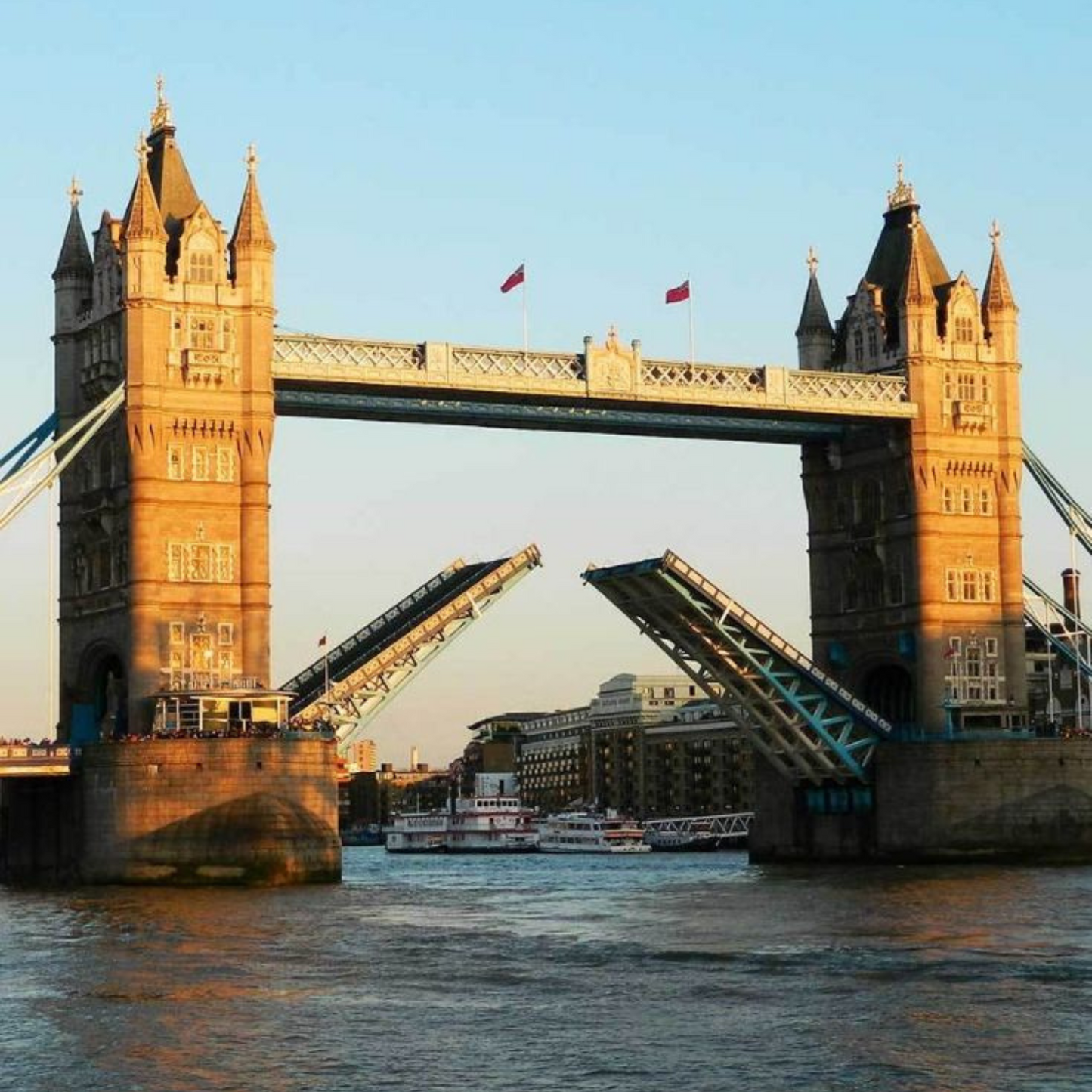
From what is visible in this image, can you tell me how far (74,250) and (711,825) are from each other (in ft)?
279

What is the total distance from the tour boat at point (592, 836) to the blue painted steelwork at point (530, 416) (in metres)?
62.0

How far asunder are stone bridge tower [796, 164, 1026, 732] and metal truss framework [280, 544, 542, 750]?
15.6 meters

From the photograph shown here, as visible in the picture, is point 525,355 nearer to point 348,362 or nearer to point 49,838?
point 348,362

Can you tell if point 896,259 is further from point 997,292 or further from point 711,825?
point 711,825

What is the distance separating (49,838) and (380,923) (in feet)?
67.1

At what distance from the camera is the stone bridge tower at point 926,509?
92000 mm

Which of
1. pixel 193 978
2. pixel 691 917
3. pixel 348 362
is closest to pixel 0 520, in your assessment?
pixel 348 362

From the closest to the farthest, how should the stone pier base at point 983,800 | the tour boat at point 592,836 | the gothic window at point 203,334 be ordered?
the gothic window at point 203,334 < the stone pier base at point 983,800 < the tour boat at point 592,836

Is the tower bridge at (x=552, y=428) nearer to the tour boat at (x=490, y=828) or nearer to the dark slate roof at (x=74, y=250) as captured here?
the dark slate roof at (x=74, y=250)

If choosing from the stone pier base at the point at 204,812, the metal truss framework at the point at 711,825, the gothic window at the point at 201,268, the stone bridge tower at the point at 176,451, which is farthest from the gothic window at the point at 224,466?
the metal truss framework at the point at 711,825

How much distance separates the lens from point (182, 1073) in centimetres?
3756

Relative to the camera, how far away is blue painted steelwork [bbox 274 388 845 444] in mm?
83312

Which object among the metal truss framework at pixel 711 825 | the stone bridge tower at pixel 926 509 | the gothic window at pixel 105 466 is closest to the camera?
the gothic window at pixel 105 466

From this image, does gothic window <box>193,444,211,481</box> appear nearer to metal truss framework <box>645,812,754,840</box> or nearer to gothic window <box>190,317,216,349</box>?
gothic window <box>190,317,216,349</box>
